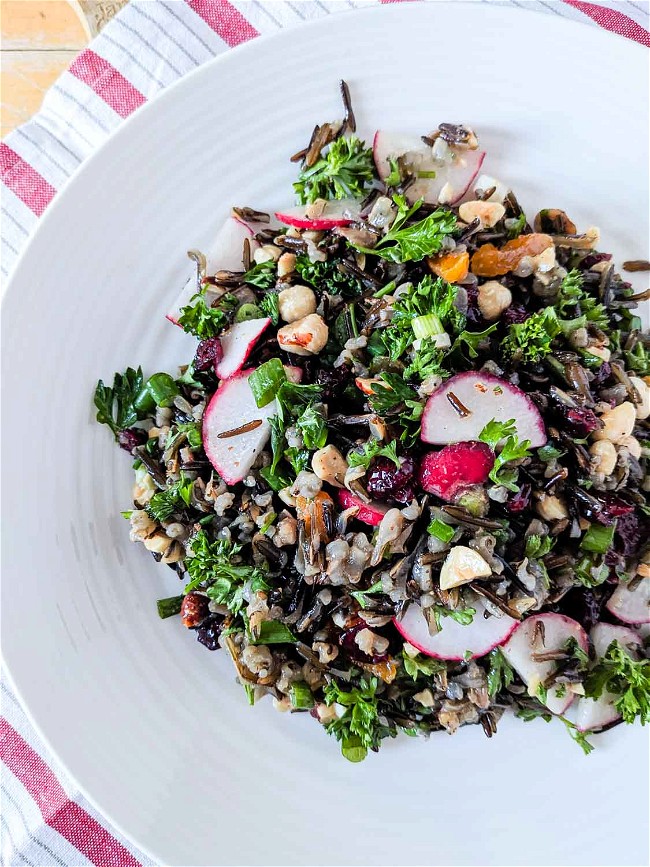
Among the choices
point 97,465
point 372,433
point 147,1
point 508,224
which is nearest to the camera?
point 372,433

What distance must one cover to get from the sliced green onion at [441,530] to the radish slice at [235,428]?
0.69m

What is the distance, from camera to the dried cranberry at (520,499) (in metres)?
2.37

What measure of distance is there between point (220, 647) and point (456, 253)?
184cm

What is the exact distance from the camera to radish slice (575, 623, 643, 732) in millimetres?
2658

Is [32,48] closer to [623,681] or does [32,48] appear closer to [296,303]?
[296,303]

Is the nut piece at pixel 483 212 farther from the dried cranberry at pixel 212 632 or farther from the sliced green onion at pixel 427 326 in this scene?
the dried cranberry at pixel 212 632

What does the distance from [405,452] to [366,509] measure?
0.24 meters

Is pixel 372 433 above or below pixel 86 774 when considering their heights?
above

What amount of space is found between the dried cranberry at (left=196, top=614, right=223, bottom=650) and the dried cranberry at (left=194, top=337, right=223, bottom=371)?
39.8 inches

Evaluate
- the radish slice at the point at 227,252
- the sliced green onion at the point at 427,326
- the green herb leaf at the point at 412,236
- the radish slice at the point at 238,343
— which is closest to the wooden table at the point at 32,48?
the radish slice at the point at 227,252

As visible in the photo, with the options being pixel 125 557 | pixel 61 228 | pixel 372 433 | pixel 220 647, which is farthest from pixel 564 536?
pixel 61 228

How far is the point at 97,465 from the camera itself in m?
2.89

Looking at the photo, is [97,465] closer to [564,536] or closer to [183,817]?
[183,817]

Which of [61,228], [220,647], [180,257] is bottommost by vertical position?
[220,647]
